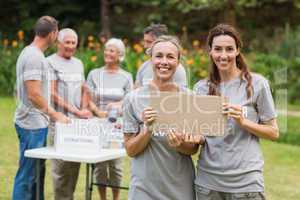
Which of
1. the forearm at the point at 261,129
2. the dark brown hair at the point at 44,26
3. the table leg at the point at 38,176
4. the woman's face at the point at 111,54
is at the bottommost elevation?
the table leg at the point at 38,176

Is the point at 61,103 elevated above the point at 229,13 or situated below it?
below

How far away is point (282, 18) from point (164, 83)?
18.1m

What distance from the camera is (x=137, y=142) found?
2.99 metres

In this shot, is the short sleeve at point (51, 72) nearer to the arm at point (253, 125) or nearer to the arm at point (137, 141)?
the arm at point (137, 141)

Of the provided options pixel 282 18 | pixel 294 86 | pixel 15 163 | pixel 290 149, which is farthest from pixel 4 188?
pixel 282 18

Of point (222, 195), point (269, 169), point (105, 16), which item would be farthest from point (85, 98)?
point (105, 16)

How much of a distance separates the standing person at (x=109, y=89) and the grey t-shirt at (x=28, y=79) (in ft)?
2.36

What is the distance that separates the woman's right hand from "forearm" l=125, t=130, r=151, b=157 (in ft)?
0.18

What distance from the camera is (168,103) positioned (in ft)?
9.64

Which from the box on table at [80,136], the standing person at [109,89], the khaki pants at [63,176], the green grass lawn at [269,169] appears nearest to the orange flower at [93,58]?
the green grass lawn at [269,169]

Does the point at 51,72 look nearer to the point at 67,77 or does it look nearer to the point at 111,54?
the point at 67,77

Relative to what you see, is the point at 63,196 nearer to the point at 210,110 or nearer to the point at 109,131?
the point at 109,131

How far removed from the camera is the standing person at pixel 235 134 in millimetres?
2953

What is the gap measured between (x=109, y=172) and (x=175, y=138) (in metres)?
2.71
